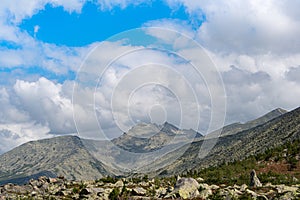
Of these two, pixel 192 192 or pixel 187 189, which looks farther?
pixel 187 189

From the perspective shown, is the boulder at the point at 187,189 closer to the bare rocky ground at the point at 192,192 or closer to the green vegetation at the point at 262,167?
the bare rocky ground at the point at 192,192

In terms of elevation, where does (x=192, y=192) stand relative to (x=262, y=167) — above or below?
below

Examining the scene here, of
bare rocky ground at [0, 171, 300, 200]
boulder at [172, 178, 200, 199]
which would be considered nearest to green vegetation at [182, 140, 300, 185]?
bare rocky ground at [0, 171, 300, 200]

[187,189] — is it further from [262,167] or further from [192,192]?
[262,167]

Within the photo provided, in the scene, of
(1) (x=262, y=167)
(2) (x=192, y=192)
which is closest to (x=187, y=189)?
(2) (x=192, y=192)

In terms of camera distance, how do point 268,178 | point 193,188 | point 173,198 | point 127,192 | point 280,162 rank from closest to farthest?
point 173,198 → point 193,188 → point 127,192 → point 268,178 → point 280,162

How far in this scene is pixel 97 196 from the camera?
59.0 metres

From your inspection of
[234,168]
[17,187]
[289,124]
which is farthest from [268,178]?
[289,124]

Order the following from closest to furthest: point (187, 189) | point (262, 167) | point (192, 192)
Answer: point (192, 192) < point (187, 189) < point (262, 167)

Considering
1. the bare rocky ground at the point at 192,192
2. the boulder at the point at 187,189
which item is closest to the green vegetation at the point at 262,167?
the bare rocky ground at the point at 192,192

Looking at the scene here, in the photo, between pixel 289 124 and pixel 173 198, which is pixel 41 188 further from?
pixel 289 124

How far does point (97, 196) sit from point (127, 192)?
4969 mm

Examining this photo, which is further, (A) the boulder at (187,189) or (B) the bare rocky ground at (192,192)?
(A) the boulder at (187,189)

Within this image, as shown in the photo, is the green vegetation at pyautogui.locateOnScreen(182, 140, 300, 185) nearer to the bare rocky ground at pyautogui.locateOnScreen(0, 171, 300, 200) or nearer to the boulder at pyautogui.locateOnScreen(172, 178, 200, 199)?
the bare rocky ground at pyautogui.locateOnScreen(0, 171, 300, 200)
